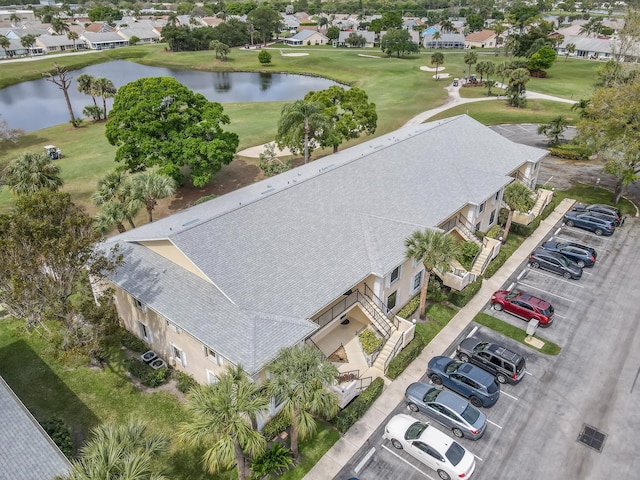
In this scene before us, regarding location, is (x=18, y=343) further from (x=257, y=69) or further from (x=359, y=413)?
(x=257, y=69)

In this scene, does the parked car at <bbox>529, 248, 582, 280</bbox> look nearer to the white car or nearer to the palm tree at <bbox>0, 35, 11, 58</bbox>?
the white car

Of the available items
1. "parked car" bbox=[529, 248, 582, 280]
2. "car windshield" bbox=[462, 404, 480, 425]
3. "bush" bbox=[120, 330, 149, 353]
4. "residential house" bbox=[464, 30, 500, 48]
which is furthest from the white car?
"residential house" bbox=[464, 30, 500, 48]

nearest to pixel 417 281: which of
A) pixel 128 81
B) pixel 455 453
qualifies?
pixel 455 453

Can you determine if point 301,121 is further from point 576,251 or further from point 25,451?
point 25,451

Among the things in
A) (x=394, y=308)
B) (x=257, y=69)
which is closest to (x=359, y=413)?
(x=394, y=308)

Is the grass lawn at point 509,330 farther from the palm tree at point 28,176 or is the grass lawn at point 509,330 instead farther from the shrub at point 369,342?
the palm tree at point 28,176
